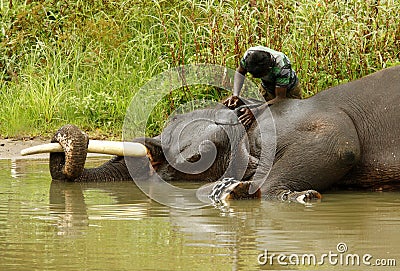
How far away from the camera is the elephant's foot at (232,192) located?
6.71 metres

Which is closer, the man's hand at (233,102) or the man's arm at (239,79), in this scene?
the man's hand at (233,102)

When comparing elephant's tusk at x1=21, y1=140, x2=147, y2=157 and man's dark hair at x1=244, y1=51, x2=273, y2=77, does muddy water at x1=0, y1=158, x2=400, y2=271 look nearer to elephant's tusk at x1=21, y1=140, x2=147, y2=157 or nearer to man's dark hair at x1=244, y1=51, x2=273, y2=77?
elephant's tusk at x1=21, y1=140, x2=147, y2=157

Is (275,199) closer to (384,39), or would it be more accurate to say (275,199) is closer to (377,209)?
(377,209)

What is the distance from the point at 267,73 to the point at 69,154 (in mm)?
1767

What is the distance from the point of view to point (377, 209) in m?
6.31

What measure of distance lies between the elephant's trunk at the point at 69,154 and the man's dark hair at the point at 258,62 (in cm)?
147

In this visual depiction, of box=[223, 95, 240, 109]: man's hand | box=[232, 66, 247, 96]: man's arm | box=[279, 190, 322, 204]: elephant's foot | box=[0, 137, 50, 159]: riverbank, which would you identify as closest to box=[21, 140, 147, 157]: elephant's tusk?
box=[223, 95, 240, 109]: man's hand

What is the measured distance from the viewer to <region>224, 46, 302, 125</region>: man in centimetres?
764

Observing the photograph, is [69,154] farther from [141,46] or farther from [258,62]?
[141,46]

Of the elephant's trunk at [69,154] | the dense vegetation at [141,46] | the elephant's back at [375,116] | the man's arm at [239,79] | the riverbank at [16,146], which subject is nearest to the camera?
the elephant's back at [375,116]

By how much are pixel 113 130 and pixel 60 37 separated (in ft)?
7.00

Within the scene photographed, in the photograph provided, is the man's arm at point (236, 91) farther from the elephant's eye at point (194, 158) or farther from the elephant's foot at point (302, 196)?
the elephant's foot at point (302, 196)

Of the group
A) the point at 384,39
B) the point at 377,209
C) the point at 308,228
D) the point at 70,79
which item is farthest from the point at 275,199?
the point at 70,79

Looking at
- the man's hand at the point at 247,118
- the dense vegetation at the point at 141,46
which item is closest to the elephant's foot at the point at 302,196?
the man's hand at the point at 247,118
